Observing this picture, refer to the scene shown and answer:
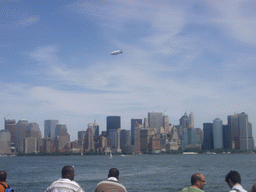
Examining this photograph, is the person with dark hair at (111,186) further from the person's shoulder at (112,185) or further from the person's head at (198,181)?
the person's head at (198,181)

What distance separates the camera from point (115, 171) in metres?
7.50

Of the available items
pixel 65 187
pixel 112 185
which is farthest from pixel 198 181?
pixel 65 187

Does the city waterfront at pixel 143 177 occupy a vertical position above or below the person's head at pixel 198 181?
below

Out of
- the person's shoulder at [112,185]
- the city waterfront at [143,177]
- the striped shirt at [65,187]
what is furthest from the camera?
the city waterfront at [143,177]

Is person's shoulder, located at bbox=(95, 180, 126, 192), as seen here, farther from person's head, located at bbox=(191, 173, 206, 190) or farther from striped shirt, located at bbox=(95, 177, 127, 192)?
person's head, located at bbox=(191, 173, 206, 190)

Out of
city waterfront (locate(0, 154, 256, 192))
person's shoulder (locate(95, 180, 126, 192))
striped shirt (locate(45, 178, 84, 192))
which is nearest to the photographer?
striped shirt (locate(45, 178, 84, 192))

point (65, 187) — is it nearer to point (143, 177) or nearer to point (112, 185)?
point (112, 185)

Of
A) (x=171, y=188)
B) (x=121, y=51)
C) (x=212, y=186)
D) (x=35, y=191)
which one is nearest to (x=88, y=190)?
(x=35, y=191)

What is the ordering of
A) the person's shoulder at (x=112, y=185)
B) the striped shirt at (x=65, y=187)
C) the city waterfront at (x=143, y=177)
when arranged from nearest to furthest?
the striped shirt at (x=65, y=187) → the person's shoulder at (x=112, y=185) → the city waterfront at (x=143, y=177)

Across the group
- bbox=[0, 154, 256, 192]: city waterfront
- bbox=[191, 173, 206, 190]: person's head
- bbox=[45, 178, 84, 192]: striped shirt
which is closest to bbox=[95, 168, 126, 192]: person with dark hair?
bbox=[45, 178, 84, 192]: striped shirt

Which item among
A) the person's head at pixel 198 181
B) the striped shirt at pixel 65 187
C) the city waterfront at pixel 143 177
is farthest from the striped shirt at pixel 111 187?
the city waterfront at pixel 143 177

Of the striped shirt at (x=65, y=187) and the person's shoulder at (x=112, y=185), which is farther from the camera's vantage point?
the person's shoulder at (x=112, y=185)

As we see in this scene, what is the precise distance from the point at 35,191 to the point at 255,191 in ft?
151

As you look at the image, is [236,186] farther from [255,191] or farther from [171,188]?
[171,188]
